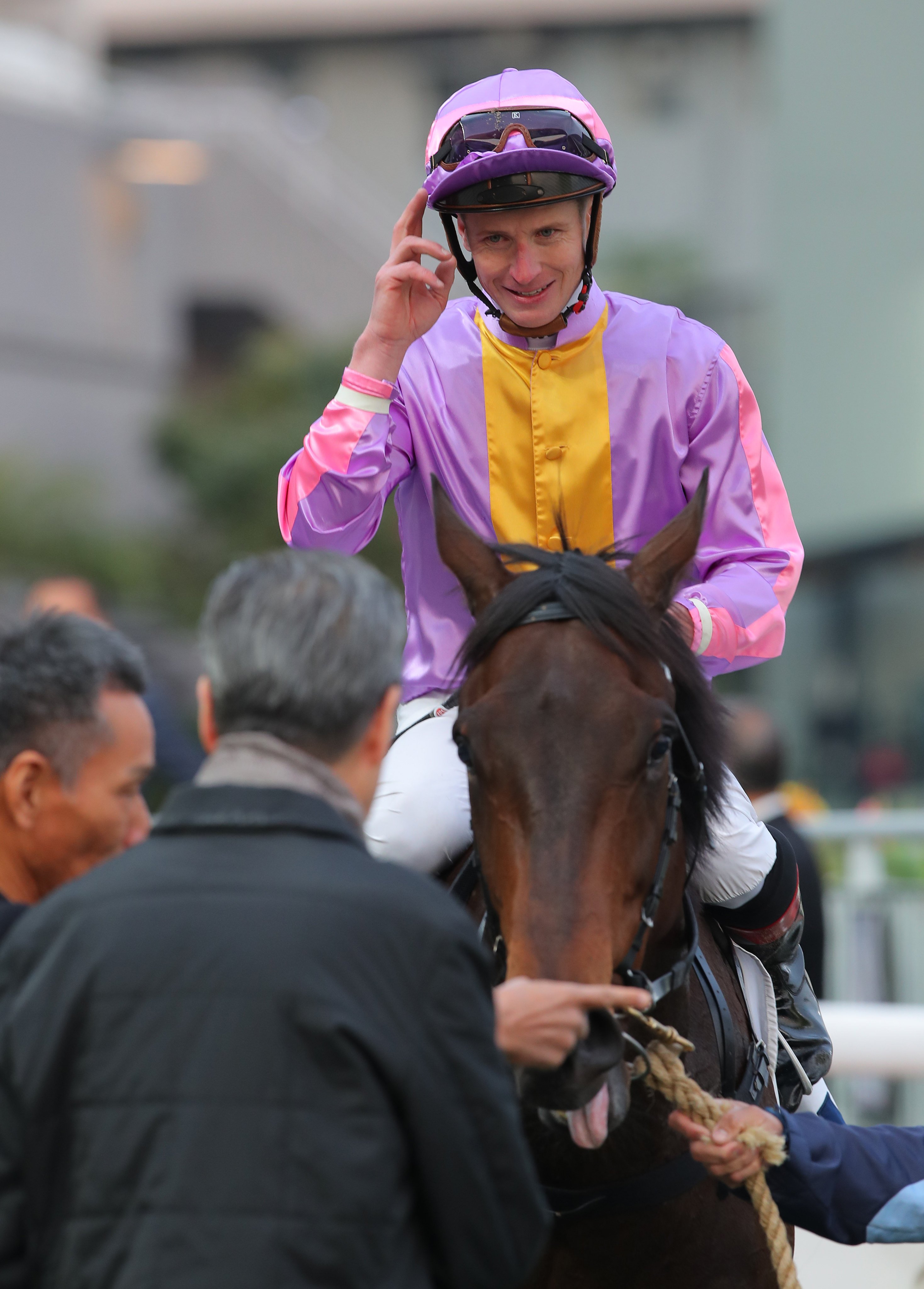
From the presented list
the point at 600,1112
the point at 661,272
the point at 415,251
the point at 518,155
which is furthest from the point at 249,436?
the point at 600,1112

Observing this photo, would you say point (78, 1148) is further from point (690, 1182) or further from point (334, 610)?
point (690, 1182)

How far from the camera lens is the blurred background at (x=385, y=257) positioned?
11.5m

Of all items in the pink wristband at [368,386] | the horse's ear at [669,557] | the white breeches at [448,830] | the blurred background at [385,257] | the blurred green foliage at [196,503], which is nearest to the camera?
the horse's ear at [669,557]

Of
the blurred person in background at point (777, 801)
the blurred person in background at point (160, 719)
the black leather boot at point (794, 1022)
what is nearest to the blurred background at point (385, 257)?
the blurred person in background at point (777, 801)

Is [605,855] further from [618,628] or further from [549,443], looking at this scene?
[549,443]

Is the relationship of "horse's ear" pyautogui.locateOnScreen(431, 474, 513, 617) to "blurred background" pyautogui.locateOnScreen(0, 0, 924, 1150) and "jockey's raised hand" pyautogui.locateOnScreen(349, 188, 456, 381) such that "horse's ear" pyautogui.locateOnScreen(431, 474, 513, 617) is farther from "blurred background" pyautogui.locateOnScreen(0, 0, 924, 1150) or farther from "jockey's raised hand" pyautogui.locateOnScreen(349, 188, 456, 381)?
"blurred background" pyautogui.locateOnScreen(0, 0, 924, 1150)

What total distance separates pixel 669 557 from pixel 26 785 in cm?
101

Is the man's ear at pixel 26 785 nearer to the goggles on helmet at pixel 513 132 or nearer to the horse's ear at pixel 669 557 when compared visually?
the horse's ear at pixel 669 557

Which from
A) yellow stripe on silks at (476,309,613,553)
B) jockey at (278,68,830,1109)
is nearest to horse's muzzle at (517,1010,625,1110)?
jockey at (278,68,830,1109)

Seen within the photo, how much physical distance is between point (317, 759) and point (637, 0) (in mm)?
49142

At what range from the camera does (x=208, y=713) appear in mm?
1925

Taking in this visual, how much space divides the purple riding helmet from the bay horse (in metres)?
0.58

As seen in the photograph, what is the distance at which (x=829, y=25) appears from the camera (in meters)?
11.7

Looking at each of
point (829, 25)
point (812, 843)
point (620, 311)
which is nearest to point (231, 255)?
point (829, 25)
